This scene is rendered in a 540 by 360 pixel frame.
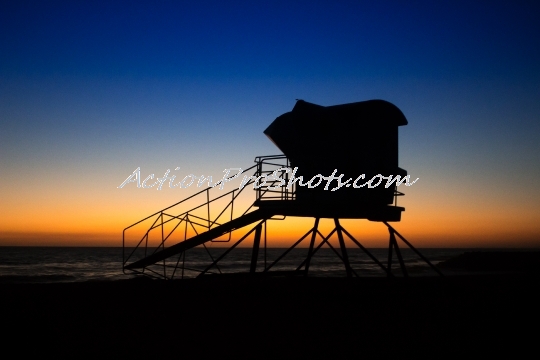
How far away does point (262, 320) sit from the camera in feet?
41.7

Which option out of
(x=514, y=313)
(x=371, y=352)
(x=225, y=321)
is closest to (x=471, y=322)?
(x=514, y=313)

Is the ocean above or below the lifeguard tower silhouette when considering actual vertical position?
below

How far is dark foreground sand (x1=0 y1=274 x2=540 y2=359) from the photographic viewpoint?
33.7 ft

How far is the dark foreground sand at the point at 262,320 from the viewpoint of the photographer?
1027 cm

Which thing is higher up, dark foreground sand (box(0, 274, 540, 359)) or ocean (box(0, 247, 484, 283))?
dark foreground sand (box(0, 274, 540, 359))

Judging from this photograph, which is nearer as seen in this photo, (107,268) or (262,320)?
(262,320)

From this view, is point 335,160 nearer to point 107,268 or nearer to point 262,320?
point 262,320

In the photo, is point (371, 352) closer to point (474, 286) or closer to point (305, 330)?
point (305, 330)

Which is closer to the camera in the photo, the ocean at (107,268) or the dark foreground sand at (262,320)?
the dark foreground sand at (262,320)

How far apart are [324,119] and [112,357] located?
1205 centimetres

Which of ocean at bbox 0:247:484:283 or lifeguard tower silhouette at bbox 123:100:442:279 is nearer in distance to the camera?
lifeguard tower silhouette at bbox 123:100:442:279

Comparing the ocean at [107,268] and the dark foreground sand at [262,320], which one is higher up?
the dark foreground sand at [262,320]

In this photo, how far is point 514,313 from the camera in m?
14.5

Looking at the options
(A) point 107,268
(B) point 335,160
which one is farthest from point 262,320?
(A) point 107,268
